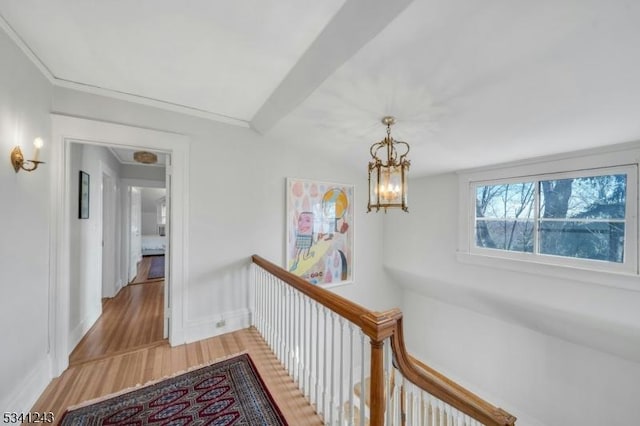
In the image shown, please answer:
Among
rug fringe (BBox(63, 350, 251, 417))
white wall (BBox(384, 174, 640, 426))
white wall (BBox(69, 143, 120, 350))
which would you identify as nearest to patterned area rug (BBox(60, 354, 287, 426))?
rug fringe (BBox(63, 350, 251, 417))

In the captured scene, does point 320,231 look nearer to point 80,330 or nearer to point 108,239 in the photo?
point 80,330

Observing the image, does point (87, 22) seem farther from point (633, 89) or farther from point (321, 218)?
point (633, 89)

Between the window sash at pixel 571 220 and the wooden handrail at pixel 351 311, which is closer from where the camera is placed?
the wooden handrail at pixel 351 311

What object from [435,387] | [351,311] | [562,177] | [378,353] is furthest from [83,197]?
[562,177]

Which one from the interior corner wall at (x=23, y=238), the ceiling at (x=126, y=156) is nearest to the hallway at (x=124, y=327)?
the interior corner wall at (x=23, y=238)

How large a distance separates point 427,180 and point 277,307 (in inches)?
104

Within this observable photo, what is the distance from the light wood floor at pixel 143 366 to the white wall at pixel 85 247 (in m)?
0.23

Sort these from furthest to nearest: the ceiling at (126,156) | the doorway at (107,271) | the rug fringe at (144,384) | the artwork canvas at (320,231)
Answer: the ceiling at (126,156) → the artwork canvas at (320,231) → the doorway at (107,271) → the rug fringe at (144,384)

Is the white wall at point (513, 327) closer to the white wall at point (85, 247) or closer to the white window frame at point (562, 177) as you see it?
the white window frame at point (562, 177)

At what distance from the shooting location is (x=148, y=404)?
1.54 metres

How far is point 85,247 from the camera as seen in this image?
8.25 ft

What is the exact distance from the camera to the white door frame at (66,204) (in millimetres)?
1805

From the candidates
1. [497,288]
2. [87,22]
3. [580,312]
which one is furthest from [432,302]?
[87,22]

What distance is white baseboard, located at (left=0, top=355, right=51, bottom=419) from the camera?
53.6 inches
